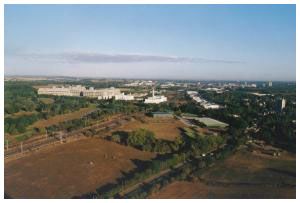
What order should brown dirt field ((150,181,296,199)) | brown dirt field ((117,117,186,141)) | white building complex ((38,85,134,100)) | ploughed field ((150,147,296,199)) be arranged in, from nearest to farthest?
brown dirt field ((150,181,296,199)) → ploughed field ((150,147,296,199)) → brown dirt field ((117,117,186,141)) → white building complex ((38,85,134,100))

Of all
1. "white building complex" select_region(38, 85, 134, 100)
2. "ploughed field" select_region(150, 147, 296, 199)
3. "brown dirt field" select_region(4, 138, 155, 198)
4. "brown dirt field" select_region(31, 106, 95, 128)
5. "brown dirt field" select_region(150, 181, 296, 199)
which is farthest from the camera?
"white building complex" select_region(38, 85, 134, 100)

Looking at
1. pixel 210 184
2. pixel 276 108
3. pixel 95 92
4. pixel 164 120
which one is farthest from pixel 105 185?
pixel 95 92

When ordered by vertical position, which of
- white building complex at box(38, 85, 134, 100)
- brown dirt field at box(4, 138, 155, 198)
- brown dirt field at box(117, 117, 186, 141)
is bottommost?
brown dirt field at box(4, 138, 155, 198)

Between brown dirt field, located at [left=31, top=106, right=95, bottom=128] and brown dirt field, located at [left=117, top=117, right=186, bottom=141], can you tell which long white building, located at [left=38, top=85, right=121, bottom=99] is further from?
brown dirt field, located at [left=117, top=117, right=186, bottom=141]

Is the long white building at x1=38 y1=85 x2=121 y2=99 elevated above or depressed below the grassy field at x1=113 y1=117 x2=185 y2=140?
above

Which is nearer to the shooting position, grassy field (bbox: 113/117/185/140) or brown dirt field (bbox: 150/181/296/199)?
brown dirt field (bbox: 150/181/296/199)

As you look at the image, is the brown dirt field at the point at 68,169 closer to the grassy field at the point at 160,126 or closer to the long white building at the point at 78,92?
the grassy field at the point at 160,126

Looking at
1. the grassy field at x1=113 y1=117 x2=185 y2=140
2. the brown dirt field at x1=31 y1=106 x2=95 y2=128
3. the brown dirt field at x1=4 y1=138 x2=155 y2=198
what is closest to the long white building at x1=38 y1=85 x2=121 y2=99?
the brown dirt field at x1=31 y1=106 x2=95 y2=128

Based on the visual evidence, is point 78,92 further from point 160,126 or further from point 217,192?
point 217,192

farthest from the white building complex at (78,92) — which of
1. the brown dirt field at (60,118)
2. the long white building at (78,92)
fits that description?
the brown dirt field at (60,118)
